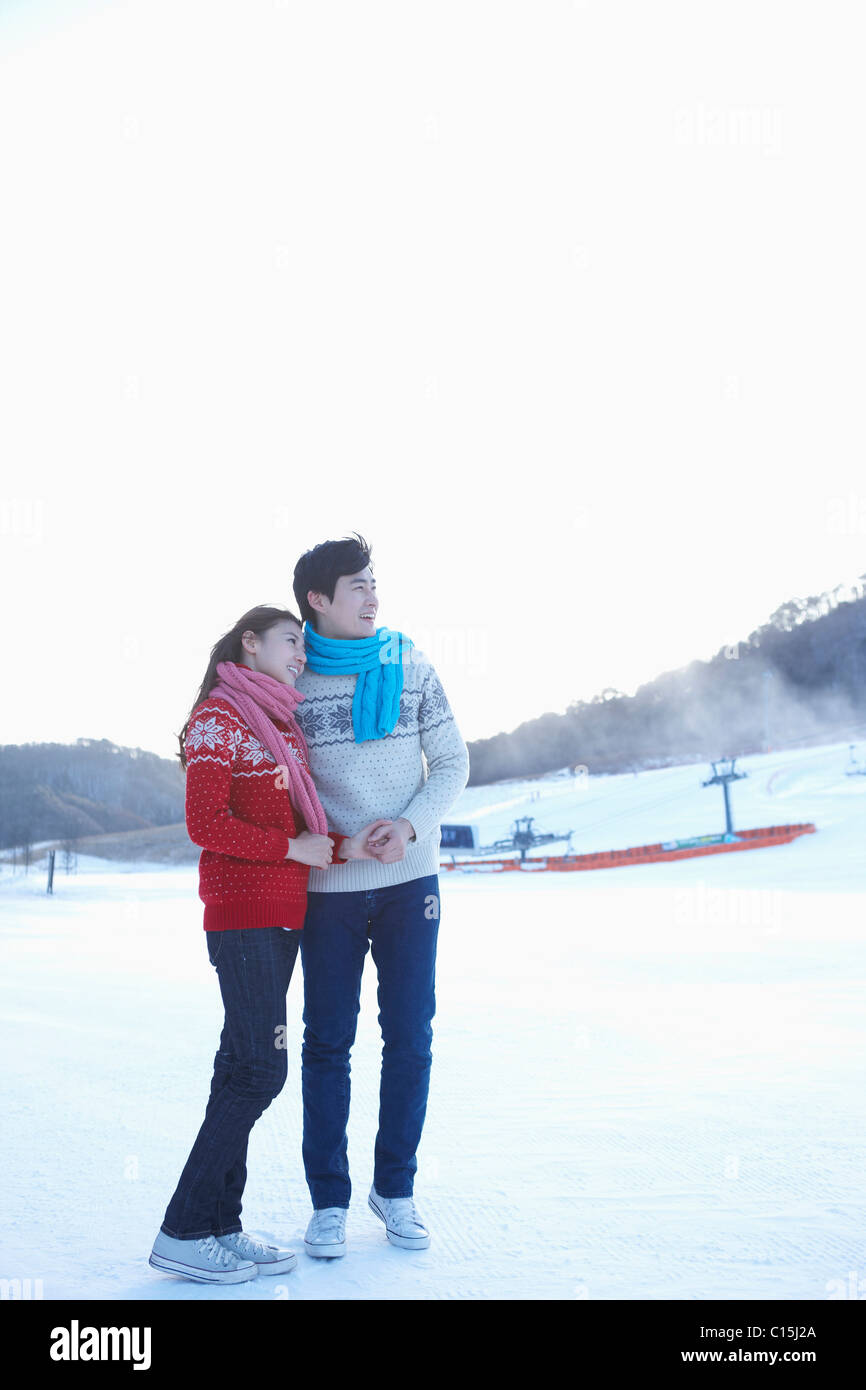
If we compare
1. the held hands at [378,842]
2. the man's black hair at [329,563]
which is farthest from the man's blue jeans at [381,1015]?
the man's black hair at [329,563]

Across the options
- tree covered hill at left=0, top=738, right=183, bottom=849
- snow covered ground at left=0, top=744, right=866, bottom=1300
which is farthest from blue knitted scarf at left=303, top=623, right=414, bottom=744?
tree covered hill at left=0, top=738, right=183, bottom=849

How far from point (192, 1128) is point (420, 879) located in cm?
146

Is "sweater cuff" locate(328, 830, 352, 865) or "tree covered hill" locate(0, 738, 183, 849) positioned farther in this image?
"tree covered hill" locate(0, 738, 183, 849)

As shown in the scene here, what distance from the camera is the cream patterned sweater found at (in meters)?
2.41

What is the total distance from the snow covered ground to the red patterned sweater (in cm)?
73

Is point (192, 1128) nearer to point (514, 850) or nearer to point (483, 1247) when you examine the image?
point (483, 1247)

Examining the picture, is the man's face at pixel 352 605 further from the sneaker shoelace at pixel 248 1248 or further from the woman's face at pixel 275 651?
the sneaker shoelace at pixel 248 1248

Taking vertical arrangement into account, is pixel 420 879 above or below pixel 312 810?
below

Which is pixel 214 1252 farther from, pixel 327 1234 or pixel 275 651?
pixel 275 651

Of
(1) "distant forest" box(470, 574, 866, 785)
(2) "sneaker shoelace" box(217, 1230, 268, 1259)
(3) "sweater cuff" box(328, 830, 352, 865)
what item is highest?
(1) "distant forest" box(470, 574, 866, 785)

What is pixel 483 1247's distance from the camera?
217 cm

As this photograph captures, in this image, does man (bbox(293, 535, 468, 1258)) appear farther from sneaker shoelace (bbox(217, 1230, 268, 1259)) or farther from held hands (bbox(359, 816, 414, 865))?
sneaker shoelace (bbox(217, 1230, 268, 1259))

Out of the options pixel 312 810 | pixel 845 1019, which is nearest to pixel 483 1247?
pixel 312 810
